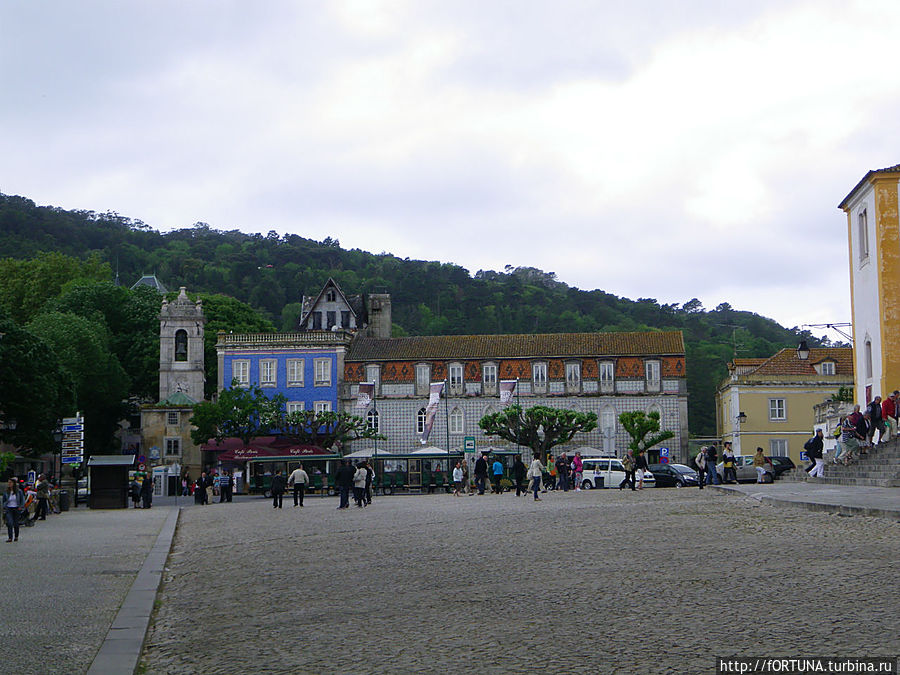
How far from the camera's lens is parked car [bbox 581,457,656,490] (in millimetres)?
50500

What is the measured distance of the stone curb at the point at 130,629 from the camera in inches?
320

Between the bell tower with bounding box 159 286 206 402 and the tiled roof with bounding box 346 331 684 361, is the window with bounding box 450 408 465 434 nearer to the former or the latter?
the tiled roof with bounding box 346 331 684 361

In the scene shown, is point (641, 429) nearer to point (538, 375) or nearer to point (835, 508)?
point (538, 375)

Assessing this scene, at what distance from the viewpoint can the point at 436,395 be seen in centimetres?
5359

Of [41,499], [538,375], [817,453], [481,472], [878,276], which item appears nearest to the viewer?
[41,499]

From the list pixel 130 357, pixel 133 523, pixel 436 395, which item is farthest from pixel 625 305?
pixel 133 523

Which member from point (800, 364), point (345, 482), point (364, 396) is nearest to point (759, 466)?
point (345, 482)

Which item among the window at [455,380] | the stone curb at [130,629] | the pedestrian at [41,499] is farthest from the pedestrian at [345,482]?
the window at [455,380]

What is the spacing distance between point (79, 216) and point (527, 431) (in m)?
104

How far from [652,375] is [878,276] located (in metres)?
32.2

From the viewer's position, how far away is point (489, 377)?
73.8m

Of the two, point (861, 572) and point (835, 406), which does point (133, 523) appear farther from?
point (835, 406)

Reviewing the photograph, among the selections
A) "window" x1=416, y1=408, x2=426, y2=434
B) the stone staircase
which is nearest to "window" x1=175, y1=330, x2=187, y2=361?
A: "window" x1=416, y1=408, x2=426, y2=434

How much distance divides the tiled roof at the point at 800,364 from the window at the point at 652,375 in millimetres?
5783
